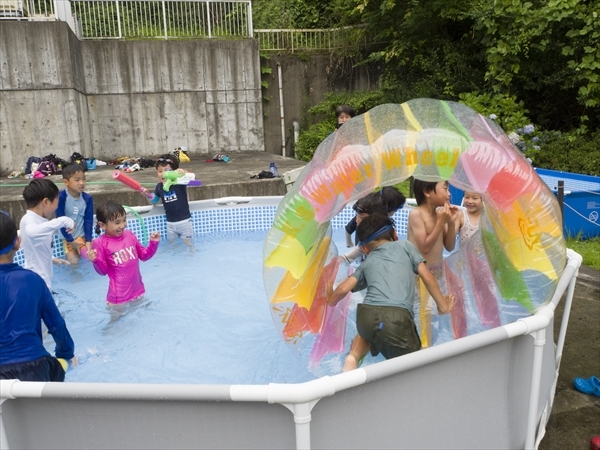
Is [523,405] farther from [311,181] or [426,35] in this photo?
[426,35]

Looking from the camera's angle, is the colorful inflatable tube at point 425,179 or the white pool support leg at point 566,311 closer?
the colorful inflatable tube at point 425,179

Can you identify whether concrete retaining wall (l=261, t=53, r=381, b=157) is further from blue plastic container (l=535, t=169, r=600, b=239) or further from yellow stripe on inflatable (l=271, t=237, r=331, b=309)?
yellow stripe on inflatable (l=271, t=237, r=331, b=309)

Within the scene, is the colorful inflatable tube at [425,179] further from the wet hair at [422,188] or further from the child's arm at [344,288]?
the wet hair at [422,188]

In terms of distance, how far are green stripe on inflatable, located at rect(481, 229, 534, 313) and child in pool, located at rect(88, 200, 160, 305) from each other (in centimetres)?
Answer: 264

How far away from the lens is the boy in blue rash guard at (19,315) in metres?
2.64

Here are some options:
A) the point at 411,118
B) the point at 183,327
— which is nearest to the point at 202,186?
the point at 183,327

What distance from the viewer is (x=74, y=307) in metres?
5.77

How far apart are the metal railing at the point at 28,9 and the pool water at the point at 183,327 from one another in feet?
26.9

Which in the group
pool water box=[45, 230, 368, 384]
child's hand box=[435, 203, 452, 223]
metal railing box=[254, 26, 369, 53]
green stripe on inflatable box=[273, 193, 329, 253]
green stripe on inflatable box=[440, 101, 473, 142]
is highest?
metal railing box=[254, 26, 369, 53]

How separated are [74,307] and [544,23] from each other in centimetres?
1073

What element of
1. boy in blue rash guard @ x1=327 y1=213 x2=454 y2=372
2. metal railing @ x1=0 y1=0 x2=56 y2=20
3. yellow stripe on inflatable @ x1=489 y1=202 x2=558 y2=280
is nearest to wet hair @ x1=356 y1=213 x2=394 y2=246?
boy in blue rash guard @ x1=327 y1=213 x2=454 y2=372

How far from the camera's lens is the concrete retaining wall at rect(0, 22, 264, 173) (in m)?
12.3

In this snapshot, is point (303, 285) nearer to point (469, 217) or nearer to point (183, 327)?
point (469, 217)

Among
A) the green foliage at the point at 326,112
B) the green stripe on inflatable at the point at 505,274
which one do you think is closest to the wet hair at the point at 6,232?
the green stripe on inflatable at the point at 505,274
